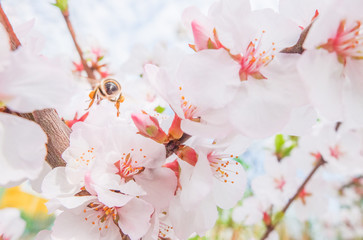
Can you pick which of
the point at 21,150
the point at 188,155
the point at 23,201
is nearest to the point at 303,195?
the point at 188,155

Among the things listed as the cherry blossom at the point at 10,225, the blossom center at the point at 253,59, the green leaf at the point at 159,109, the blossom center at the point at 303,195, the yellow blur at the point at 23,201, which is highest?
the blossom center at the point at 253,59

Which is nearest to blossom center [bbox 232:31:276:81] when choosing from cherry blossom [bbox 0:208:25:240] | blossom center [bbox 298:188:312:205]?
cherry blossom [bbox 0:208:25:240]

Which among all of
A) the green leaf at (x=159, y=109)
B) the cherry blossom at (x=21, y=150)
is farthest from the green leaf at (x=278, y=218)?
the cherry blossom at (x=21, y=150)

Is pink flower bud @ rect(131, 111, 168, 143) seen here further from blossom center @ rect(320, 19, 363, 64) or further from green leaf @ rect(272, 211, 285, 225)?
green leaf @ rect(272, 211, 285, 225)

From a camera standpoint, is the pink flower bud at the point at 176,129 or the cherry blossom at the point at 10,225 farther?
the cherry blossom at the point at 10,225

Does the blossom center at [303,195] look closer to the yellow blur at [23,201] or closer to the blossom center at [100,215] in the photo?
the blossom center at [100,215]

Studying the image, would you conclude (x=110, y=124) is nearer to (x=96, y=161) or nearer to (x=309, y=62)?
(x=96, y=161)

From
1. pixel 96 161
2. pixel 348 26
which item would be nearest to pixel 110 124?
pixel 96 161
